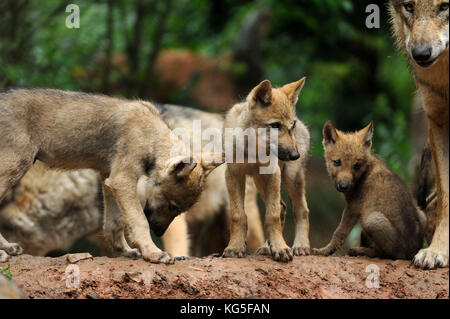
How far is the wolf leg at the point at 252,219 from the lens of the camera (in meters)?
8.12

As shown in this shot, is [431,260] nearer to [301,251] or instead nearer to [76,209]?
[301,251]

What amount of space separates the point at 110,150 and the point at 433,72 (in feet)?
10.0

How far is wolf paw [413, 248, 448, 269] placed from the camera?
5668 millimetres

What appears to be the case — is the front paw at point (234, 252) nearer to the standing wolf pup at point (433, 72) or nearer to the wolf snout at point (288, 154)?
the wolf snout at point (288, 154)

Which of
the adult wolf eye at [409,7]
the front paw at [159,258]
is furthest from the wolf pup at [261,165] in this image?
the adult wolf eye at [409,7]

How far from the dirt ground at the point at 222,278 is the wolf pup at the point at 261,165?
0.22 metres

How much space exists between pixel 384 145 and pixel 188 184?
21.6 ft

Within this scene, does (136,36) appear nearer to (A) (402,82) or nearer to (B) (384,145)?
(B) (384,145)

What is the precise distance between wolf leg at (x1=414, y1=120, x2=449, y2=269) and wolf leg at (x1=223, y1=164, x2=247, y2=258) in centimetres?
159

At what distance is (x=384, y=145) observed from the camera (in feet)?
38.2

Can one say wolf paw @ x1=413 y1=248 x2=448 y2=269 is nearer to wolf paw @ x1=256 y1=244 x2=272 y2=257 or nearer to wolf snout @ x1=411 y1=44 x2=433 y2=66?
wolf paw @ x1=256 y1=244 x2=272 y2=257

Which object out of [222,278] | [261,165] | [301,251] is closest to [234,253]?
[222,278]

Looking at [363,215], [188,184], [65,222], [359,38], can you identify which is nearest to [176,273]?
[188,184]

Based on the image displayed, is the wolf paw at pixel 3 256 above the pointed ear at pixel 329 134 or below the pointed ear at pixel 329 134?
below
